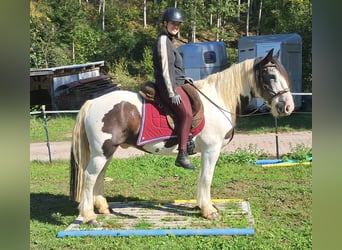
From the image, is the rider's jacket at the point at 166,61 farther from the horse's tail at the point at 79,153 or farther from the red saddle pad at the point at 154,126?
the horse's tail at the point at 79,153

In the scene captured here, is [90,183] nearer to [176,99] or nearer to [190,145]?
[190,145]

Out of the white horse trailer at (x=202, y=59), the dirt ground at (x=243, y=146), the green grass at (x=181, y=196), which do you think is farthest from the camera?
the white horse trailer at (x=202, y=59)

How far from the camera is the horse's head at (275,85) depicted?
3.75 meters

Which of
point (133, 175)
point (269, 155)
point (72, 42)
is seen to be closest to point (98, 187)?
point (133, 175)

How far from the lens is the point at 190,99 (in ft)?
12.9

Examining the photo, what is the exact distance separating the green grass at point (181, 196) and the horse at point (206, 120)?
51 centimetres

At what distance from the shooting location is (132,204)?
Answer: 4.73 metres

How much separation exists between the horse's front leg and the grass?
6.75 meters

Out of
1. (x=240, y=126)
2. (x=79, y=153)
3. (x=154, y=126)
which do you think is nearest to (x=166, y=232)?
(x=154, y=126)

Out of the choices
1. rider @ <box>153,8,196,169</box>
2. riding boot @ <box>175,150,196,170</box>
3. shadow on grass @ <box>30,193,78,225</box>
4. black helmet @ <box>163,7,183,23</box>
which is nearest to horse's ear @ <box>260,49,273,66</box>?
rider @ <box>153,8,196,169</box>

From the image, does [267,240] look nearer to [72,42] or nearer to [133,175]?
[133,175]

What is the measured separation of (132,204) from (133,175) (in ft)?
5.11

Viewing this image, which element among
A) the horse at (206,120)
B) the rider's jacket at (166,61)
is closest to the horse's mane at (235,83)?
the horse at (206,120)
